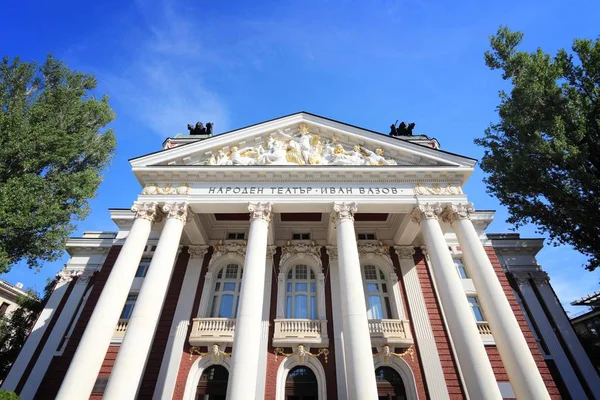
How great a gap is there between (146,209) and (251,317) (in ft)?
26.9

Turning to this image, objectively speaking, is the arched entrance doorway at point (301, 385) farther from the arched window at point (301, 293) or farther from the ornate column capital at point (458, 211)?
the ornate column capital at point (458, 211)

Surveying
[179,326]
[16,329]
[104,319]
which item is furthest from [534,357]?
[16,329]

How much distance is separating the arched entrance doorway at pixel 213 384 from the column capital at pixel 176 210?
8.19 meters

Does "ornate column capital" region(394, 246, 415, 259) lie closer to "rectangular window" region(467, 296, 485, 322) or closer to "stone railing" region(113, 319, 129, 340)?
"rectangular window" region(467, 296, 485, 322)

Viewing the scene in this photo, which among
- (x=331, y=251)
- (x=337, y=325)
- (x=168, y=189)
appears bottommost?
(x=337, y=325)

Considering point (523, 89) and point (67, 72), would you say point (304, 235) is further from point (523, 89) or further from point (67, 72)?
point (67, 72)

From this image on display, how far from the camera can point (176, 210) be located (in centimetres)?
1638

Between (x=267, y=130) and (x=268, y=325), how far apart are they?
11443 millimetres

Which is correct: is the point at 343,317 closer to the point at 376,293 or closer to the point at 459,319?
the point at 459,319

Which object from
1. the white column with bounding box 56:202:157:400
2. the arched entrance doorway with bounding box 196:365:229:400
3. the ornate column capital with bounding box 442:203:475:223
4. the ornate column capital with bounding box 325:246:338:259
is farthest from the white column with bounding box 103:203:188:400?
the ornate column capital with bounding box 442:203:475:223

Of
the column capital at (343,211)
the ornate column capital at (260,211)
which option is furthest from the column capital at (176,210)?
the column capital at (343,211)

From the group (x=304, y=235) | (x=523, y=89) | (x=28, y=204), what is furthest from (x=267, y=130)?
(x=523, y=89)

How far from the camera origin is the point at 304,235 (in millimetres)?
21156

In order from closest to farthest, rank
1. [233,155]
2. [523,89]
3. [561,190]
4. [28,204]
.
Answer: [28,204] → [561,190] → [523,89] → [233,155]
